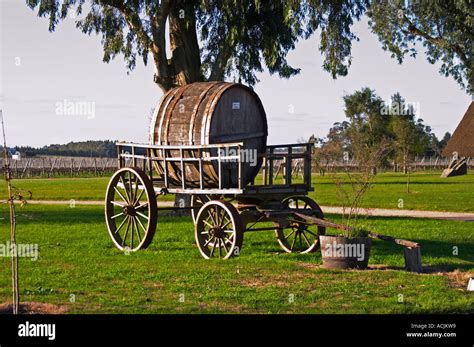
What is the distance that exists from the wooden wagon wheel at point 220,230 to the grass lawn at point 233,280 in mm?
321

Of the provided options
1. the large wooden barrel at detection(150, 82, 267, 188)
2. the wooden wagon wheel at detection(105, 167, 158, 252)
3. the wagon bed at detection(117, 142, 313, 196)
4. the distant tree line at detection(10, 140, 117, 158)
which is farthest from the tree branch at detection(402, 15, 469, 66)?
the distant tree line at detection(10, 140, 117, 158)

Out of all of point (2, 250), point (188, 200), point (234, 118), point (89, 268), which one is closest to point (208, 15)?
point (188, 200)

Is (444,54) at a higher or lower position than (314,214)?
higher

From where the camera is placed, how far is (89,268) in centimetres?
1301

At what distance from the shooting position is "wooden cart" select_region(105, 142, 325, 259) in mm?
14352

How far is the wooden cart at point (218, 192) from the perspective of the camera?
47.1ft

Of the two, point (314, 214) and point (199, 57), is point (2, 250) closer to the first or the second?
point (314, 214)

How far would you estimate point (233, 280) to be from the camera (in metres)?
11.7

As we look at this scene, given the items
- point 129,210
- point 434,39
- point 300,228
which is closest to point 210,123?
point 129,210

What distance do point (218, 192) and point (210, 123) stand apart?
1322mm

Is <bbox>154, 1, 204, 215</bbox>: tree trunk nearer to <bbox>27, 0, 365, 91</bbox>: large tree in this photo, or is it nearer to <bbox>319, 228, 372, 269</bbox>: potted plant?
<bbox>27, 0, 365, 91</bbox>: large tree

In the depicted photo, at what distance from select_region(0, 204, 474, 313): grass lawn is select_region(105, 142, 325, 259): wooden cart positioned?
0.46 m

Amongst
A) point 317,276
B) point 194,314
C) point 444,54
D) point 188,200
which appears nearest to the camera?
point 194,314
